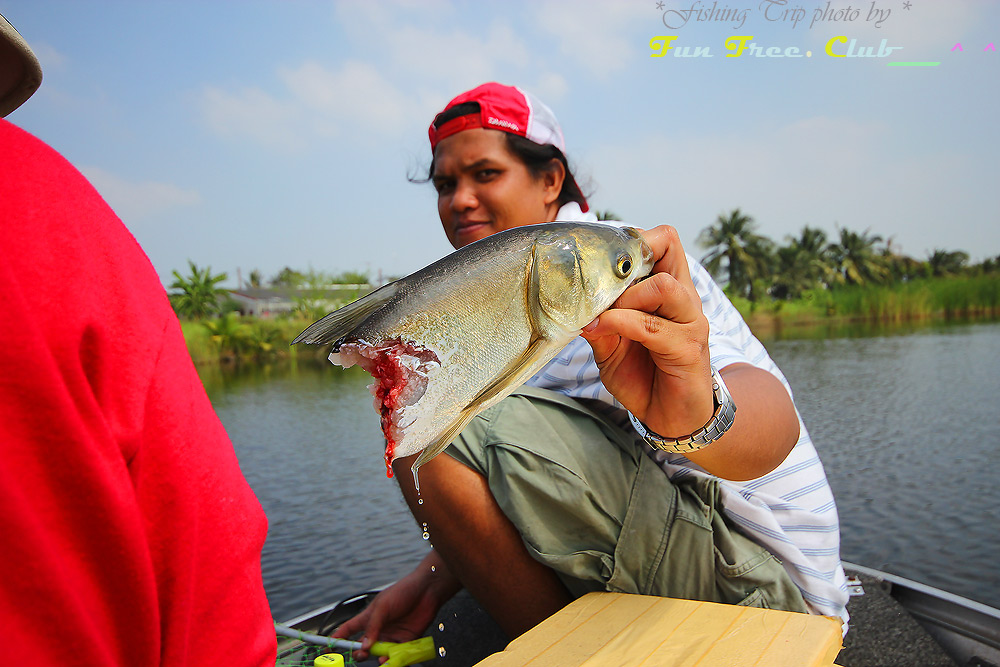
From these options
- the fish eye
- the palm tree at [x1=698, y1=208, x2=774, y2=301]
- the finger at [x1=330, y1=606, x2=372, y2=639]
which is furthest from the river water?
the palm tree at [x1=698, y1=208, x2=774, y2=301]

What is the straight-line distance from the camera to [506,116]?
271 centimetres

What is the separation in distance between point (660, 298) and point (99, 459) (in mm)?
1077

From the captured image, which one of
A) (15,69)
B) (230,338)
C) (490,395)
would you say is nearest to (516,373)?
(490,395)

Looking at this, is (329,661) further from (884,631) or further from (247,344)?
(247,344)

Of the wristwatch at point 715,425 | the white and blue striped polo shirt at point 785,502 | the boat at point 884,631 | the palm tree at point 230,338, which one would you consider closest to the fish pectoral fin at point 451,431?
the wristwatch at point 715,425

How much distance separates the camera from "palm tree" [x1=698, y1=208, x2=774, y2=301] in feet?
162

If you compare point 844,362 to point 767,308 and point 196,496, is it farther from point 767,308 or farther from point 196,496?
point 767,308

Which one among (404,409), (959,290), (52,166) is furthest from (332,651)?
(959,290)

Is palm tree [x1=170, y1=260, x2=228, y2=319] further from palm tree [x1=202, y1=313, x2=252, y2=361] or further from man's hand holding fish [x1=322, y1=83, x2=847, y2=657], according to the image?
man's hand holding fish [x1=322, y1=83, x2=847, y2=657]

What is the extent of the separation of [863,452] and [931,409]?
378 centimetres

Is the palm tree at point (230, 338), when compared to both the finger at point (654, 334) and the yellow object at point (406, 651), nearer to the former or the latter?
the yellow object at point (406, 651)

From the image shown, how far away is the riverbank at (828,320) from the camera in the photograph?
2928cm

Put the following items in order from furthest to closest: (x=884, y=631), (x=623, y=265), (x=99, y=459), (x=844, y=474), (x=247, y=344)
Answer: (x=247, y=344), (x=844, y=474), (x=884, y=631), (x=623, y=265), (x=99, y=459)

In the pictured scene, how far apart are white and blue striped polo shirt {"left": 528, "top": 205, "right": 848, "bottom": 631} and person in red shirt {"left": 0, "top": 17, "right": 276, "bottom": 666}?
1466 mm
